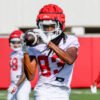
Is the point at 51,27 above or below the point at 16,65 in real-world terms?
above

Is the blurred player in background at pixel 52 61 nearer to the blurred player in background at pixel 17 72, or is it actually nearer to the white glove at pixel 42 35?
the white glove at pixel 42 35

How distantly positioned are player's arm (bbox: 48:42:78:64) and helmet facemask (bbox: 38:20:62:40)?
0.17m

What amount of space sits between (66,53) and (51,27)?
30 centimetres

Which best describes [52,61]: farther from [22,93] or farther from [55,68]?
[22,93]

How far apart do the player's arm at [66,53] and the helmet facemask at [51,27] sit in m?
0.17

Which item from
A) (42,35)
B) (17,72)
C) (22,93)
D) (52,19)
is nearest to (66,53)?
(42,35)

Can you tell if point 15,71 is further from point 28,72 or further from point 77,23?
point 77,23

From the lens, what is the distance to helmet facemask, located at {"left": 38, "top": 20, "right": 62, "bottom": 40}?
469 centimetres

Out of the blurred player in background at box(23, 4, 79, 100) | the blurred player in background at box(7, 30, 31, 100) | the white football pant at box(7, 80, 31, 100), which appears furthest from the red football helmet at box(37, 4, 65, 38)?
the white football pant at box(7, 80, 31, 100)

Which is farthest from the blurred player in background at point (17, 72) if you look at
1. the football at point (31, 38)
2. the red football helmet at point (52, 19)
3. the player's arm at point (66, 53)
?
the football at point (31, 38)

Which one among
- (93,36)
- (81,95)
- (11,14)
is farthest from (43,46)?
(11,14)

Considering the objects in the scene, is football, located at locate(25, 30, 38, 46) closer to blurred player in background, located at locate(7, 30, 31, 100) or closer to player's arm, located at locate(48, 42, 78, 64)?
player's arm, located at locate(48, 42, 78, 64)

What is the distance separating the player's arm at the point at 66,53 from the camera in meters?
4.45

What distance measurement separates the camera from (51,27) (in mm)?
4719
